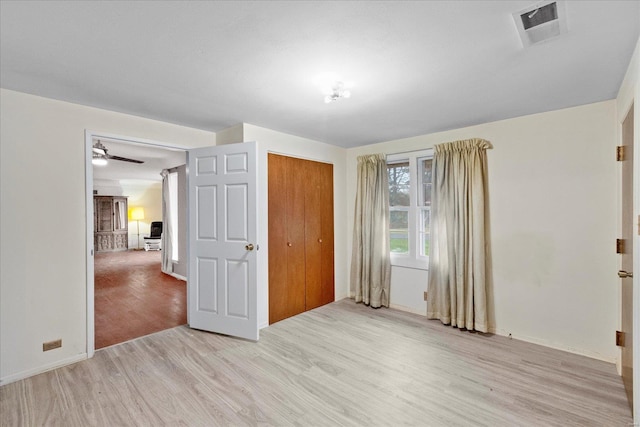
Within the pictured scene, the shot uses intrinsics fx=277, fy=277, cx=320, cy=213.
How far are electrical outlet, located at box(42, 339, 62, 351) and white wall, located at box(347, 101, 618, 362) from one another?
4251 millimetres

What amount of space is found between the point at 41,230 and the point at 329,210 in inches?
122

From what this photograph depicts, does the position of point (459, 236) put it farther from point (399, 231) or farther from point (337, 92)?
point (337, 92)

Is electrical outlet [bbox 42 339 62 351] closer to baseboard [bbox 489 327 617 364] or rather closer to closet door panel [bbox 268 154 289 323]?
closet door panel [bbox 268 154 289 323]

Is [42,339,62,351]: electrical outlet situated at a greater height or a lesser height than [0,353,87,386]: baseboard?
greater

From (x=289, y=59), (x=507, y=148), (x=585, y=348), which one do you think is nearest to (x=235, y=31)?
(x=289, y=59)

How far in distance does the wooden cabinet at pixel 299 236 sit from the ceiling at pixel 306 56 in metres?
1.02

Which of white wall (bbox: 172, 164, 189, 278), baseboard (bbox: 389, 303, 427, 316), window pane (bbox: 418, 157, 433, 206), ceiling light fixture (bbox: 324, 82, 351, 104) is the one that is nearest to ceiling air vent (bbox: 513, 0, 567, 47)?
ceiling light fixture (bbox: 324, 82, 351, 104)

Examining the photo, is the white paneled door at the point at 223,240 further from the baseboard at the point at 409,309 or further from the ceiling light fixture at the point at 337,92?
the baseboard at the point at 409,309

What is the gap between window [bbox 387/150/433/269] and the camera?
375 cm

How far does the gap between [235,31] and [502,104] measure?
2406 mm

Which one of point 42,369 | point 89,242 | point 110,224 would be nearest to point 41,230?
Result: point 89,242

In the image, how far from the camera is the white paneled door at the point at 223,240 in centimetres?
291

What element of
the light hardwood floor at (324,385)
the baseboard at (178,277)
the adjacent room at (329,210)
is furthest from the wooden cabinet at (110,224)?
the light hardwood floor at (324,385)

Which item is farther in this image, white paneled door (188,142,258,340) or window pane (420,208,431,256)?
window pane (420,208,431,256)
